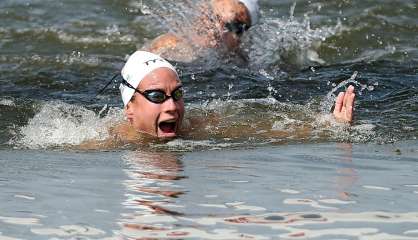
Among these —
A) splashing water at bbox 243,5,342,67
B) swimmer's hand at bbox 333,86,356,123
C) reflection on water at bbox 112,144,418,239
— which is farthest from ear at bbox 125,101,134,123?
splashing water at bbox 243,5,342,67

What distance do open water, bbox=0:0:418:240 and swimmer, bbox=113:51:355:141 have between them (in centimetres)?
17

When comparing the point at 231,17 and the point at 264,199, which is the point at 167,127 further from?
the point at 231,17

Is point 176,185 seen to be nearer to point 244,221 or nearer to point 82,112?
point 244,221

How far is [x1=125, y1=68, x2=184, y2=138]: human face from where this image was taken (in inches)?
368

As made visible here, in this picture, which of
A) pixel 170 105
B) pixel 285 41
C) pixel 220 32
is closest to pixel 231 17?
pixel 220 32

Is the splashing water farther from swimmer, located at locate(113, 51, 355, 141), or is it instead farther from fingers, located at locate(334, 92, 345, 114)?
fingers, located at locate(334, 92, 345, 114)

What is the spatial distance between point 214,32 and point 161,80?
4454 millimetres

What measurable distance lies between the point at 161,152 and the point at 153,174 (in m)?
1.55

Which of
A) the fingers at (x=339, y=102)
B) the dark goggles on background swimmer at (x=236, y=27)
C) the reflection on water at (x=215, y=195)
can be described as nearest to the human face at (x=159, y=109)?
the reflection on water at (x=215, y=195)

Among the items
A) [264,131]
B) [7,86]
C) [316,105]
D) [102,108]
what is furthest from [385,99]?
[7,86]

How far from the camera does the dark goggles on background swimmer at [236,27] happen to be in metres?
13.9

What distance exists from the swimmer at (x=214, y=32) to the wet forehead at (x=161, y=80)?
386 cm

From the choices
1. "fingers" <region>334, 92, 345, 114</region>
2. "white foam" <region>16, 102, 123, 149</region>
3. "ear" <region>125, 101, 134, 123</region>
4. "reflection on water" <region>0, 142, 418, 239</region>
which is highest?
"fingers" <region>334, 92, 345, 114</region>

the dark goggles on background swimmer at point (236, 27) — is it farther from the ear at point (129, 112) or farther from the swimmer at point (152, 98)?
the ear at point (129, 112)
